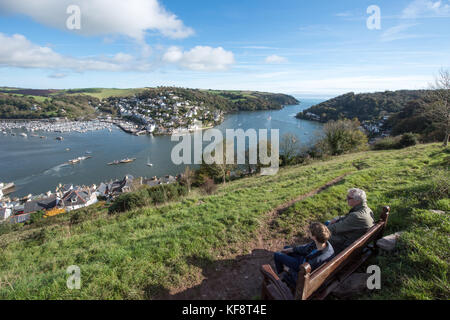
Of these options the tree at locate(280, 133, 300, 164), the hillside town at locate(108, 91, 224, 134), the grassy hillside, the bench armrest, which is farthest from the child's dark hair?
the hillside town at locate(108, 91, 224, 134)

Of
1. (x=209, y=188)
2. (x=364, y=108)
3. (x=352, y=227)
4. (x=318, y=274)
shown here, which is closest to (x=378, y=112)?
(x=364, y=108)

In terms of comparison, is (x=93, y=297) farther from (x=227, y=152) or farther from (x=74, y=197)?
(x=74, y=197)

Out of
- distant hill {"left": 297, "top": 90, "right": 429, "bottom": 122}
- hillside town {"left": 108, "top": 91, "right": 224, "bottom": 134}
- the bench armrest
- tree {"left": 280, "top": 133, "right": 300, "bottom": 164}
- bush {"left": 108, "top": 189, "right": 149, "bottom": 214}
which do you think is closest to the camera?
the bench armrest

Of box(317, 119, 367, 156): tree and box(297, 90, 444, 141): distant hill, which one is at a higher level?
box(297, 90, 444, 141): distant hill

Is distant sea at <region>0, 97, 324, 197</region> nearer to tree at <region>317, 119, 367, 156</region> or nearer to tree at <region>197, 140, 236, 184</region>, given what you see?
tree at <region>317, 119, 367, 156</region>

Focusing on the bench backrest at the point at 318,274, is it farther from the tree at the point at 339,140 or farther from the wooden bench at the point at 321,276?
the tree at the point at 339,140

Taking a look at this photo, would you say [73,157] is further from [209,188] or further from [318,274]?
[318,274]
